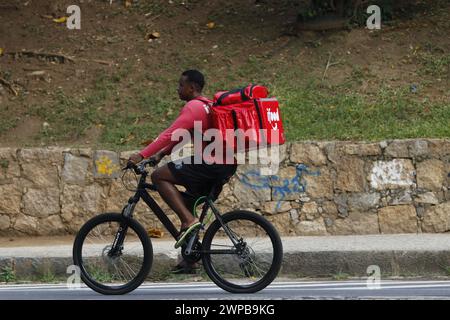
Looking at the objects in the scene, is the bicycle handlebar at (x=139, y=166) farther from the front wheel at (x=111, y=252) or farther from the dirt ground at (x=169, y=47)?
the dirt ground at (x=169, y=47)

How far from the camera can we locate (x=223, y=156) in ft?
23.1

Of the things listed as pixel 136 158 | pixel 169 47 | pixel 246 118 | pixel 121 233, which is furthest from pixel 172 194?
pixel 169 47

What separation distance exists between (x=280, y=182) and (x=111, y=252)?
3141mm

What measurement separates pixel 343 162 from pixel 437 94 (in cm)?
198

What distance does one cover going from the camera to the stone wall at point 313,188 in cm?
993

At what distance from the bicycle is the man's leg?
0.27 ft

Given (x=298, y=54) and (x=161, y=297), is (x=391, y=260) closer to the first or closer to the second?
(x=161, y=297)

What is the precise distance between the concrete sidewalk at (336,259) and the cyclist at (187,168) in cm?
138

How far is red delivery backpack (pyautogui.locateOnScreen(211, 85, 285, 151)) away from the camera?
6.84 m

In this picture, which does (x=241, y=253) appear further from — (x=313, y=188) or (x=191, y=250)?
(x=313, y=188)

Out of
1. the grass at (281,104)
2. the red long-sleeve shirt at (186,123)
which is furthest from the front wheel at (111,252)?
the grass at (281,104)

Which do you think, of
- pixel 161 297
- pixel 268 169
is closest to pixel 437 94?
pixel 268 169

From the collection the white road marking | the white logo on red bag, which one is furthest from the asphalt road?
the white logo on red bag

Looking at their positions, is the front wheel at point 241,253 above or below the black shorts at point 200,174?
below
